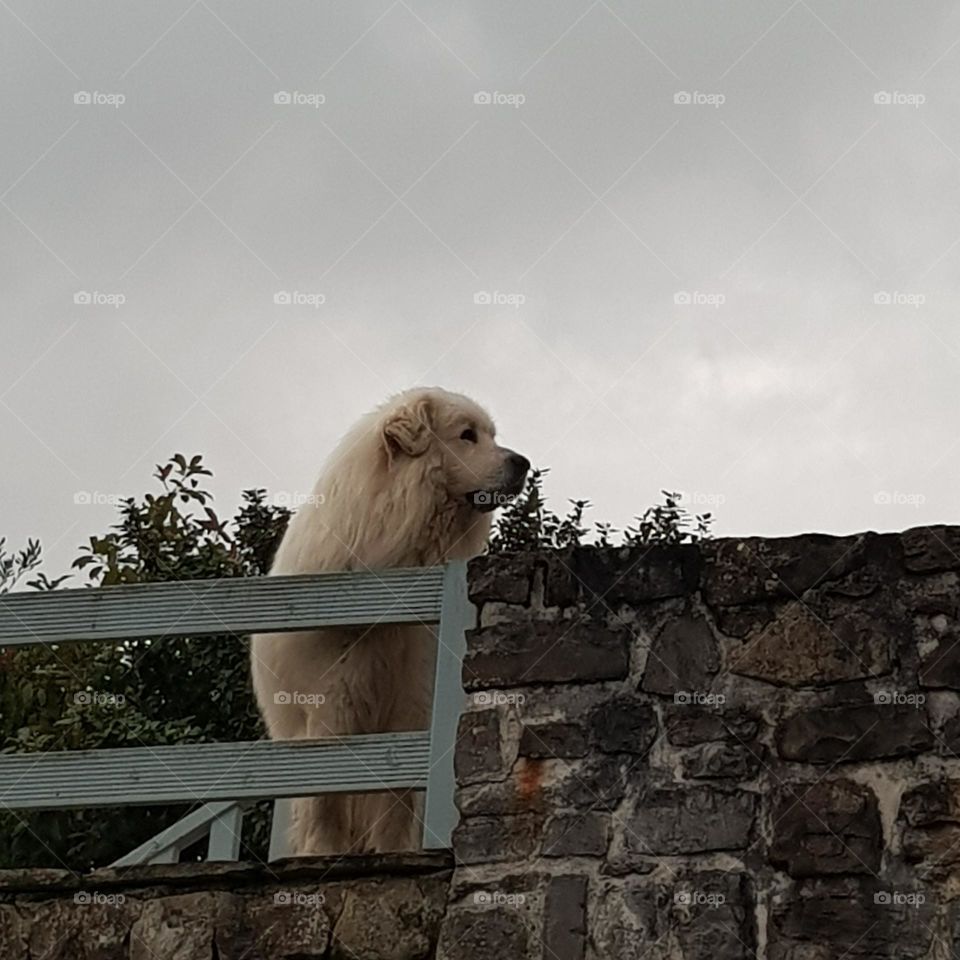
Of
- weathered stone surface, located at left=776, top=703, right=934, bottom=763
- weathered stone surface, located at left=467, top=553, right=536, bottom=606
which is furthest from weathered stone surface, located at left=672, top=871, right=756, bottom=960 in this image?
weathered stone surface, located at left=467, top=553, right=536, bottom=606

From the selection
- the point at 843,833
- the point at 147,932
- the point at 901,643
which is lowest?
the point at 147,932

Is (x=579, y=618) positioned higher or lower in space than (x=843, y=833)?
higher

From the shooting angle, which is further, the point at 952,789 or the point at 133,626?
the point at 133,626

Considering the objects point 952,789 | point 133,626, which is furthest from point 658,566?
point 133,626

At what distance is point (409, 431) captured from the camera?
6602mm

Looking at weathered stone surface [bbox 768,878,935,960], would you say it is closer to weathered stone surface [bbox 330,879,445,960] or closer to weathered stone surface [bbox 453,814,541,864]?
weathered stone surface [bbox 453,814,541,864]

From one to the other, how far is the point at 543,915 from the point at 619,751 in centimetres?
43

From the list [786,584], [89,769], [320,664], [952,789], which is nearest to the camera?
[952,789]

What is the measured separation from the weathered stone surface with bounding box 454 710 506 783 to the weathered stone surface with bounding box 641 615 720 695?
40 centimetres

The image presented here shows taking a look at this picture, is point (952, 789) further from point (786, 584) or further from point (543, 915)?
point (543, 915)

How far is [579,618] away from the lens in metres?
4.41

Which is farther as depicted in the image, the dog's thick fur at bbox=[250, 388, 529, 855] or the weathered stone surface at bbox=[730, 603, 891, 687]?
the dog's thick fur at bbox=[250, 388, 529, 855]

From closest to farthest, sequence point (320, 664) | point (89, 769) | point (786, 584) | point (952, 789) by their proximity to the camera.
A: point (952, 789) < point (786, 584) < point (89, 769) < point (320, 664)

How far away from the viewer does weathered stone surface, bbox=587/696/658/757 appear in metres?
4.24
